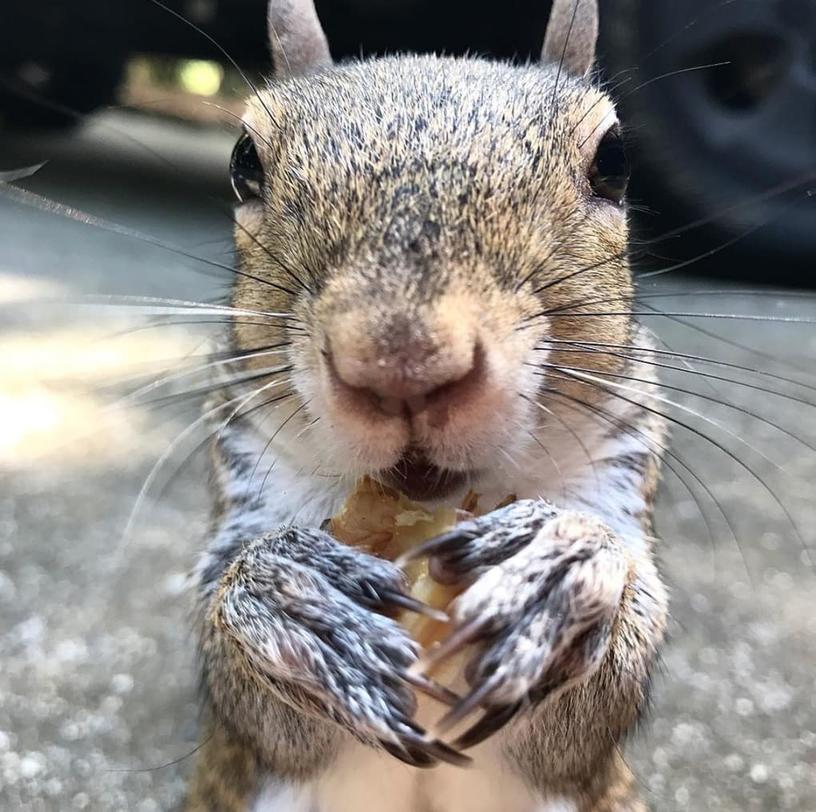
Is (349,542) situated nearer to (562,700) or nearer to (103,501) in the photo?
(562,700)

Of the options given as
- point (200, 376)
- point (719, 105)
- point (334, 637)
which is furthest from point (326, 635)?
point (719, 105)

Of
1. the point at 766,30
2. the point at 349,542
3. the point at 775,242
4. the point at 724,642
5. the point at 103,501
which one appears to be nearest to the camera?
the point at 349,542

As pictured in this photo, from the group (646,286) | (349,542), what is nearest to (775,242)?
(646,286)

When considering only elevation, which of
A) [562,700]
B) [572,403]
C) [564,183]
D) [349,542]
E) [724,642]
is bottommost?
[724,642]

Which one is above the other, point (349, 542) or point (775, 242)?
point (349, 542)

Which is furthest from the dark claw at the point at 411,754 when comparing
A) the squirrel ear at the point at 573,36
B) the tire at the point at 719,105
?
the tire at the point at 719,105

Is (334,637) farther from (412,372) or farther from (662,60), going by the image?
(662,60)

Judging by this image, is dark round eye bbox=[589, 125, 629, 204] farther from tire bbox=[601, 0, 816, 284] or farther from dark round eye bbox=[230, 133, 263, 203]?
tire bbox=[601, 0, 816, 284]

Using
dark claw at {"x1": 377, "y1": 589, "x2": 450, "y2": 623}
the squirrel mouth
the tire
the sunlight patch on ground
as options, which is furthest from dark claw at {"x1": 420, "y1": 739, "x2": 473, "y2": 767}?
the tire
